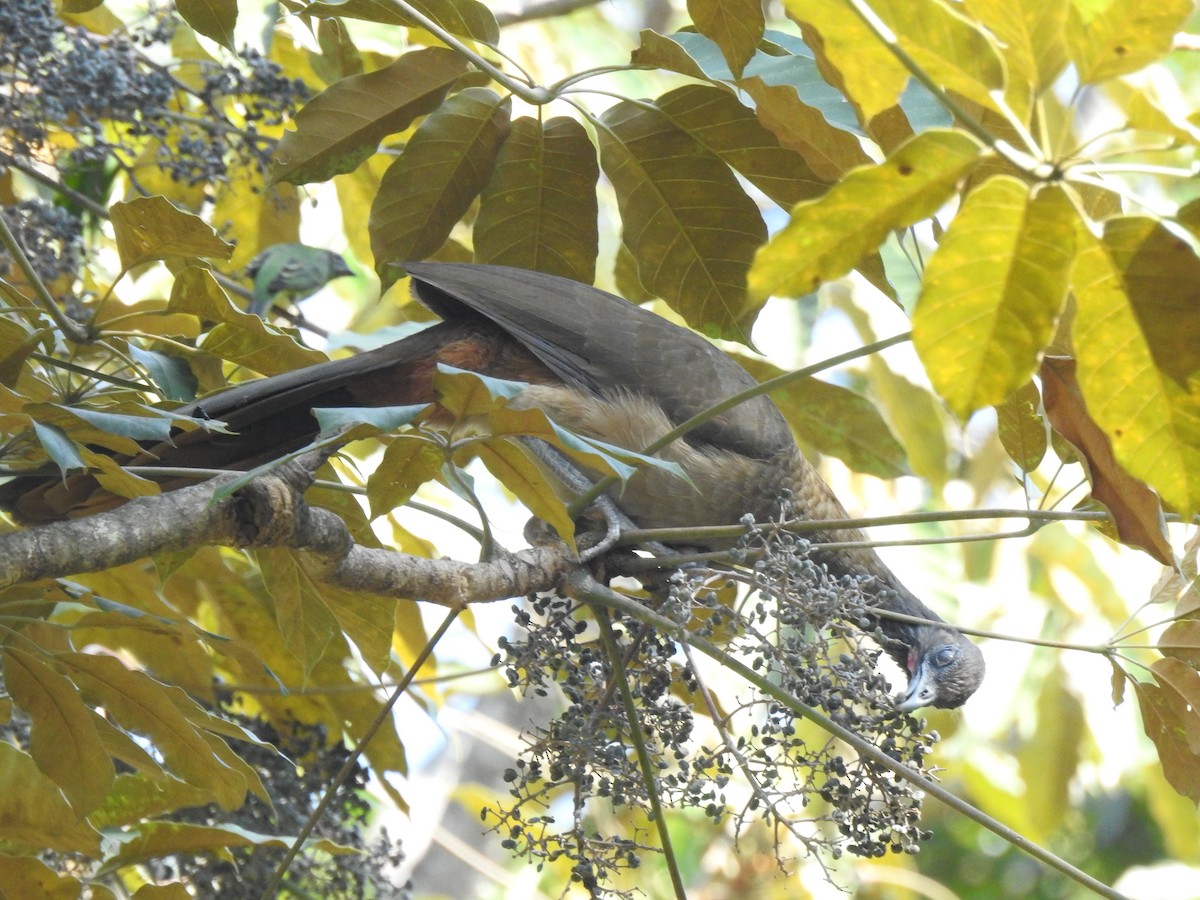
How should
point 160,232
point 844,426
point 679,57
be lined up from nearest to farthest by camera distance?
point 160,232 < point 679,57 < point 844,426

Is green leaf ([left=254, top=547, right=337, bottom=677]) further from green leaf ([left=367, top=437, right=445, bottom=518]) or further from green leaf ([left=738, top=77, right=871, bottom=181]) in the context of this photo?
green leaf ([left=738, top=77, right=871, bottom=181])

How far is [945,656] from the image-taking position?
2922 mm

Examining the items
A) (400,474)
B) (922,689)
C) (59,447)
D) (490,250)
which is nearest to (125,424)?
(59,447)

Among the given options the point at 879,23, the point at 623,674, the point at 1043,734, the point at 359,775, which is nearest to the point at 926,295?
the point at 879,23

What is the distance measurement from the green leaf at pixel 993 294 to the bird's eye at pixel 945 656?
6.60 ft

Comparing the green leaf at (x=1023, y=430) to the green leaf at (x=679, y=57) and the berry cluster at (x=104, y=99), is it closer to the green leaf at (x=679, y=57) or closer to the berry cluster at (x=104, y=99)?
the green leaf at (x=679, y=57)

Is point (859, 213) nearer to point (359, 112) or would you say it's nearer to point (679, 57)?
point (679, 57)

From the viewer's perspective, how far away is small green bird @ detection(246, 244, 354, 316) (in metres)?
2.40

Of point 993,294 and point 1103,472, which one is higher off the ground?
point 1103,472

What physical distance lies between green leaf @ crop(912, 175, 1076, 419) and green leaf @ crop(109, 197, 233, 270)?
3.60ft

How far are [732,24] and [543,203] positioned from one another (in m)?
0.67

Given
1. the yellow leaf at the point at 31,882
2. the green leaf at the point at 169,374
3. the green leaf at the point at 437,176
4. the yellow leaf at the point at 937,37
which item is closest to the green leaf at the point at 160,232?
the green leaf at the point at 169,374

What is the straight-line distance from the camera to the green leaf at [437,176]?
212 centimetres

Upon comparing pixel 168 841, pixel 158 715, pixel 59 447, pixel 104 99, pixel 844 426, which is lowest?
pixel 168 841
